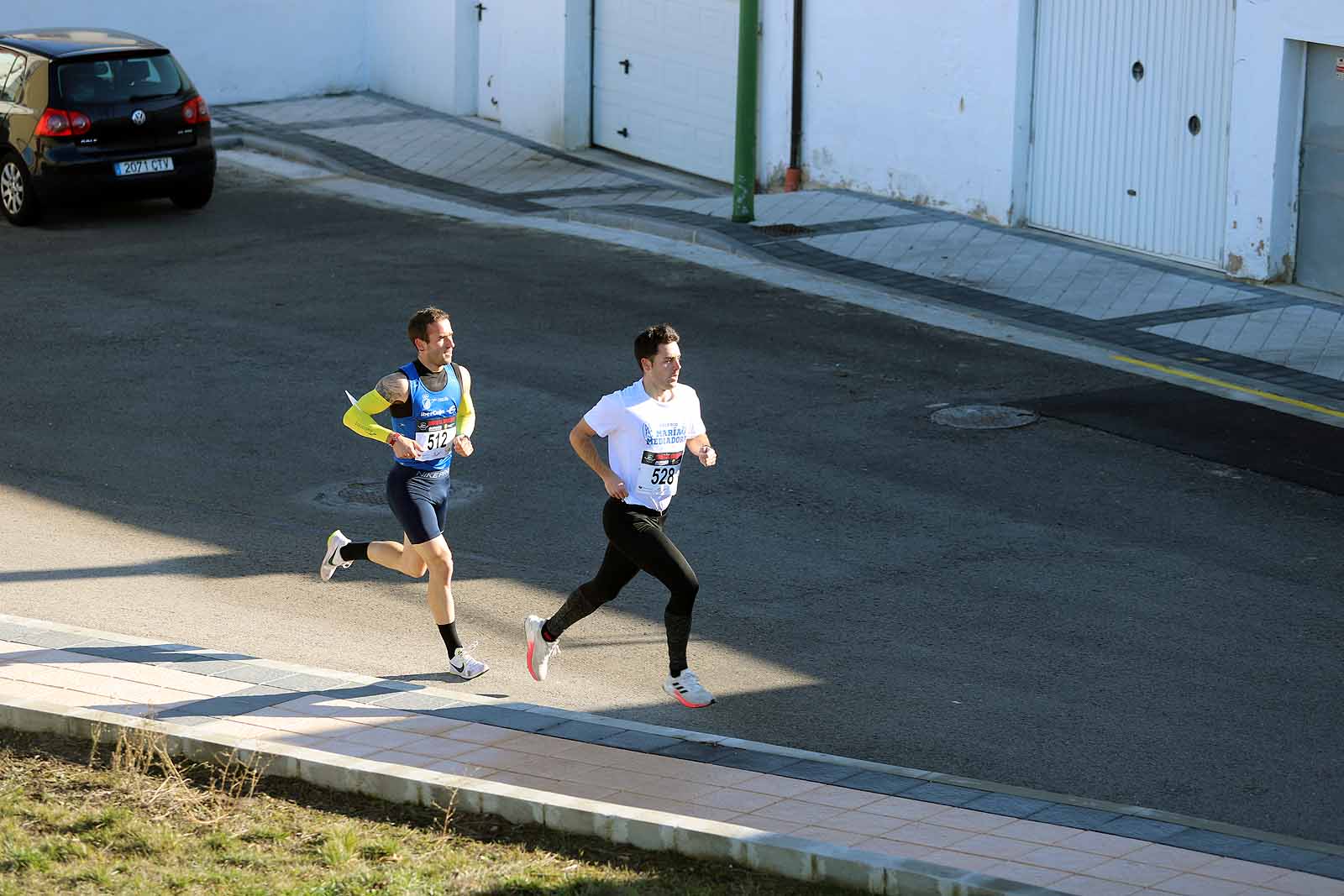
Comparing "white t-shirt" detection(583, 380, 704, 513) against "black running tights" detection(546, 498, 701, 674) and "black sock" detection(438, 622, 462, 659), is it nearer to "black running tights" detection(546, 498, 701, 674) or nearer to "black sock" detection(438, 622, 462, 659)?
"black running tights" detection(546, 498, 701, 674)

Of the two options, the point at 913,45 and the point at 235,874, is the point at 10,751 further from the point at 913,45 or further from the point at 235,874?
the point at 913,45

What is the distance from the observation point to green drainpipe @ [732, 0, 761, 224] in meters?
19.3

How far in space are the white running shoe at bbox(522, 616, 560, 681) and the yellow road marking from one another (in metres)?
7.03

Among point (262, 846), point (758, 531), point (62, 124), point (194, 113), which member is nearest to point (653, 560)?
point (262, 846)

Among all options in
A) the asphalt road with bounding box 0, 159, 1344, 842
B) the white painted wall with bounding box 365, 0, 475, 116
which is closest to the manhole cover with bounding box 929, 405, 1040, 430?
the asphalt road with bounding box 0, 159, 1344, 842

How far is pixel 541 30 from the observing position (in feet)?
82.9

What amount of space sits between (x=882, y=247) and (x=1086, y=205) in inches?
88.3

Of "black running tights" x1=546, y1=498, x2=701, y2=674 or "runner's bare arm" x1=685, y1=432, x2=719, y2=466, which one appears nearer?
"black running tights" x1=546, y1=498, x2=701, y2=674

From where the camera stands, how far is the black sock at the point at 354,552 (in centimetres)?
902

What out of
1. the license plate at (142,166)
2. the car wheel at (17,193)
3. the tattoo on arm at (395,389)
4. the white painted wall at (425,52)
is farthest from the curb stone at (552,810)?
the white painted wall at (425,52)

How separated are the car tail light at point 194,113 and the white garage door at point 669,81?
20.0 feet

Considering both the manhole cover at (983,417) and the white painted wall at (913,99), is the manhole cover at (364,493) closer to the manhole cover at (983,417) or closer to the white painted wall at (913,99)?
the manhole cover at (983,417)

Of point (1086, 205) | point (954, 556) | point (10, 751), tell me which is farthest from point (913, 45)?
point (10, 751)

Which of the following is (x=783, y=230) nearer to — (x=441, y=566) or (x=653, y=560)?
(x=441, y=566)
